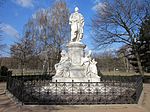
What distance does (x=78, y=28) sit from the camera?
66.3ft

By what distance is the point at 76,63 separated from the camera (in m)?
19.3

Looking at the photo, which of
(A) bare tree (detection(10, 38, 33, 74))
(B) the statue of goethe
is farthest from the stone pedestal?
(A) bare tree (detection(10, 38, 33, 74))

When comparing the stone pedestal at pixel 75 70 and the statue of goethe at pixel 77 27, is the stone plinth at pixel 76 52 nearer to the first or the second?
the stone pedestal at pixel 75 70

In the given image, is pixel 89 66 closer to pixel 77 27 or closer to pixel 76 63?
pixel 76 63

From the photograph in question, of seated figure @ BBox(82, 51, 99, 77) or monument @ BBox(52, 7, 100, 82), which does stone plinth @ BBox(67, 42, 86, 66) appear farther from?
seated figure @ BBox(82, 51, 99, 77)

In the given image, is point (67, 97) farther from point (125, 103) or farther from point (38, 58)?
point (38, 58)

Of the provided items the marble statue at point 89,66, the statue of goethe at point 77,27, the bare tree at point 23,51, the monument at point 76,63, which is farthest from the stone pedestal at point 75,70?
the bare tree at point 23,51

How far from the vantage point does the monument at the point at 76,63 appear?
59.7 feet

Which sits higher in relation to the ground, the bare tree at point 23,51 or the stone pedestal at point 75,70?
the bare tree at point 23,51

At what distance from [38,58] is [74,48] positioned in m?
30.1

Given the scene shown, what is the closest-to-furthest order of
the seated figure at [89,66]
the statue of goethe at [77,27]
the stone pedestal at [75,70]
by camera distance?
1. the stone pedestal at [75,70]
2. the seated figure at [89,66]
3. the statue of goethe at [77,27]

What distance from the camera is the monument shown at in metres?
18.2

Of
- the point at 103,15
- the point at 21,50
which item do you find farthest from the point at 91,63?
the point at 21,50

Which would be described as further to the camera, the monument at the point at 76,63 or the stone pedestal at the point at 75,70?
the monument at the point at 76,63
